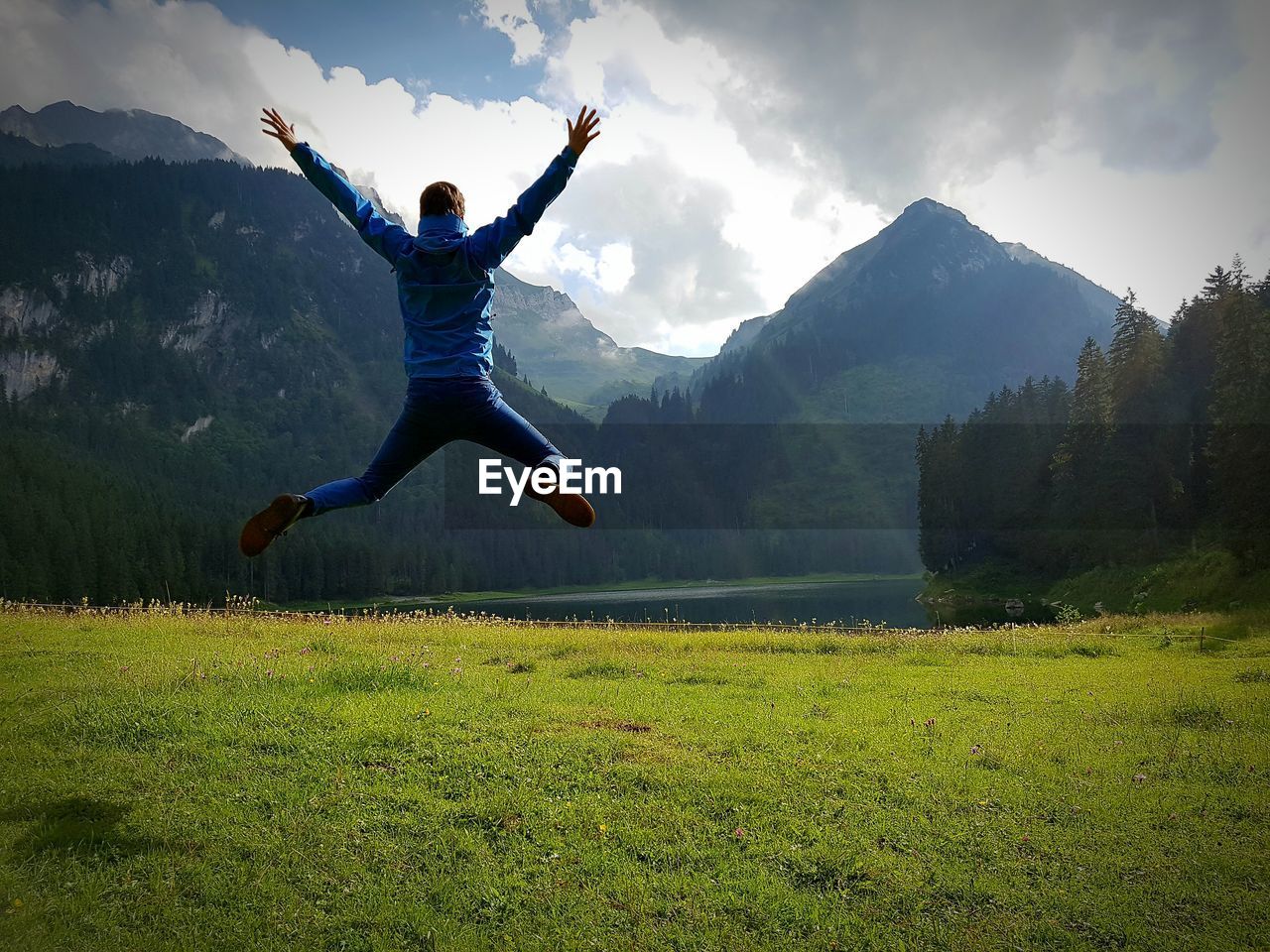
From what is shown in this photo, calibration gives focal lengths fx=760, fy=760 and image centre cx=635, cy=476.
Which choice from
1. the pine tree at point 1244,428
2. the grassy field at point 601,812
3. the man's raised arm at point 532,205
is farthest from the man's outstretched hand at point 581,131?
the pine tree at point 1244,428

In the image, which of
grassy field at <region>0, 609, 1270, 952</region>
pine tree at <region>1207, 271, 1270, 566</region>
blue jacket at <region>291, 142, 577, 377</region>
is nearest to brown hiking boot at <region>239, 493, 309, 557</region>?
blue jacket at <region>291, 142, 577, 377</region>

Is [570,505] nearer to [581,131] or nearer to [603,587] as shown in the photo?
[581,131]

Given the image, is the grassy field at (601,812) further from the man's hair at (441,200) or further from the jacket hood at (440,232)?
the man's hair at (441,200)

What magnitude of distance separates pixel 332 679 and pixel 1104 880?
396 inches

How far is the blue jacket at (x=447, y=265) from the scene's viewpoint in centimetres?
500

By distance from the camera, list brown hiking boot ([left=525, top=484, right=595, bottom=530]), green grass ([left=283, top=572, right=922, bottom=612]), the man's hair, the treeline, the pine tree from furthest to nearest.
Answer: green grass ([left=283, top=572, right=922, bottom=612]), the treeline, the pine tree, the man's hair, brown hiking boot ([left=525, top=484, right=595, bottom=530])

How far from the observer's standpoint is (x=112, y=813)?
6.66 m

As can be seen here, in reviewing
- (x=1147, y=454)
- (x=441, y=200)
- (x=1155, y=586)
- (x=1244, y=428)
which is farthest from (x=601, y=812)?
(x=1147, y=454)

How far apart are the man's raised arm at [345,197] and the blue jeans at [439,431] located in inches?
38.1

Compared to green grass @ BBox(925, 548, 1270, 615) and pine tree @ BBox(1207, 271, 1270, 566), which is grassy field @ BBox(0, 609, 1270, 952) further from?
green grass @ BBox(925, 548, 1270, 615)

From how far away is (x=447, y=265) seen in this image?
5113mm

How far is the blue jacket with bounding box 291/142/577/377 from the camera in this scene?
5.00 meters

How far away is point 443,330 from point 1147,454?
61.5 m

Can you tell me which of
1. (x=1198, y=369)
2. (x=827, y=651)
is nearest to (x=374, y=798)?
(x=827, y=651)
